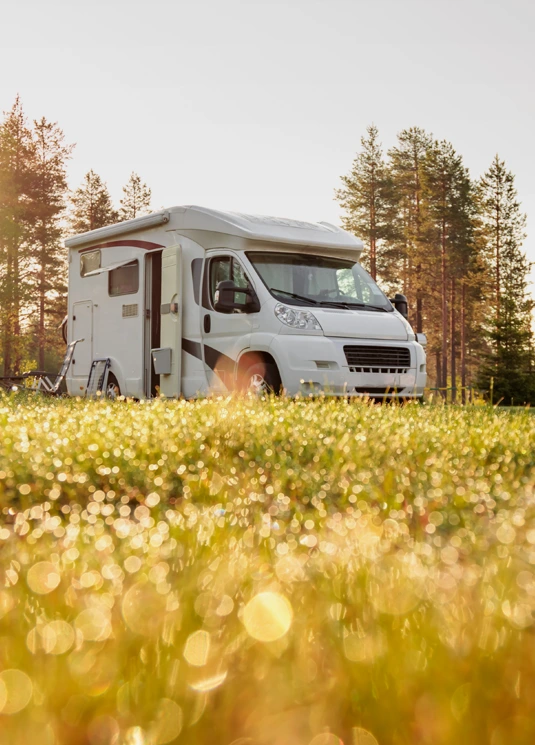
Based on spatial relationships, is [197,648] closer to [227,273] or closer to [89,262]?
[227,273]

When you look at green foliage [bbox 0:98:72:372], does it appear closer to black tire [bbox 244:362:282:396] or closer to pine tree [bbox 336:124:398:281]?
pine tree [bbox 336:124:398:281]

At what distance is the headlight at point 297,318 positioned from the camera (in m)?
10.8

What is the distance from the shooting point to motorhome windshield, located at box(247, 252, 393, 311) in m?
11.4

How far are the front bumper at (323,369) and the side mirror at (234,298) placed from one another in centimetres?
72

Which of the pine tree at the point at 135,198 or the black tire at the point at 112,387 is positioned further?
the pine tree at the point at 135,198

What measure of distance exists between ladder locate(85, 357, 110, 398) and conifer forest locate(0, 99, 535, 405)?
29.7 meters

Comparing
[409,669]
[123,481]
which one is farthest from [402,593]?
[123,481]

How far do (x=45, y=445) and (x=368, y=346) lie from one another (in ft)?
20.7

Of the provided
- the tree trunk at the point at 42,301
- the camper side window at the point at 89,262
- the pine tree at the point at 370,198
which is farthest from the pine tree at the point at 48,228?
the camper side window at the point at 89,262

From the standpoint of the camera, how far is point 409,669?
1.67 meters

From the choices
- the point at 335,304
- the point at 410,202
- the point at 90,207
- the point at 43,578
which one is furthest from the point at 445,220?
the point at 43,578

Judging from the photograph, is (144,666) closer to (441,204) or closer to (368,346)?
(368,346)

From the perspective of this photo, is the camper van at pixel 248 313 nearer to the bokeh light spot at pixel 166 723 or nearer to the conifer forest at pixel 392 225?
the bokeh light spot at pixel 166 723

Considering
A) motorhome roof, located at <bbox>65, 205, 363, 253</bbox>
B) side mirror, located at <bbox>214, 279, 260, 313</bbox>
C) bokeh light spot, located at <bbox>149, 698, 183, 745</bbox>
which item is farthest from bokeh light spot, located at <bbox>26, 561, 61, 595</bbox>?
motorhome roof, located at <bbox>65, 205, 363, 253</bbox>
